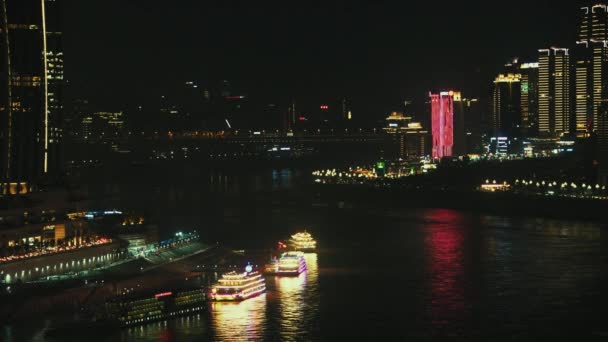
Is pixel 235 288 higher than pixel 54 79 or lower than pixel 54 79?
lower

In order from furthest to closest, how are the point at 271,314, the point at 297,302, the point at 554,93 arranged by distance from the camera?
the point at 554,93 < the point at 297,302 < the point at 271,314

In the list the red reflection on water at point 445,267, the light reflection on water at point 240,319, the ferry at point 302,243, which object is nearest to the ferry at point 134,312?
the light reflection on water at point 240,319

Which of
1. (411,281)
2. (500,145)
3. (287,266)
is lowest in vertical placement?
(411,281)

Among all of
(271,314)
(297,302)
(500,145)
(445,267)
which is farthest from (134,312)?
(500,145)

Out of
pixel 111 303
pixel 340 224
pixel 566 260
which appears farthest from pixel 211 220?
pixel 111 303

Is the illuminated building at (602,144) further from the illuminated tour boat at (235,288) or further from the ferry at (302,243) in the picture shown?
the illuminated tour boat at (235,288)

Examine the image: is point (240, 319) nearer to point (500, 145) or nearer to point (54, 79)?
point (54, 79)

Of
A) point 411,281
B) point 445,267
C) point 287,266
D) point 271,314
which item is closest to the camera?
point 271,314

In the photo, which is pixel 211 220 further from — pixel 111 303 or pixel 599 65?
pixel 599 65
